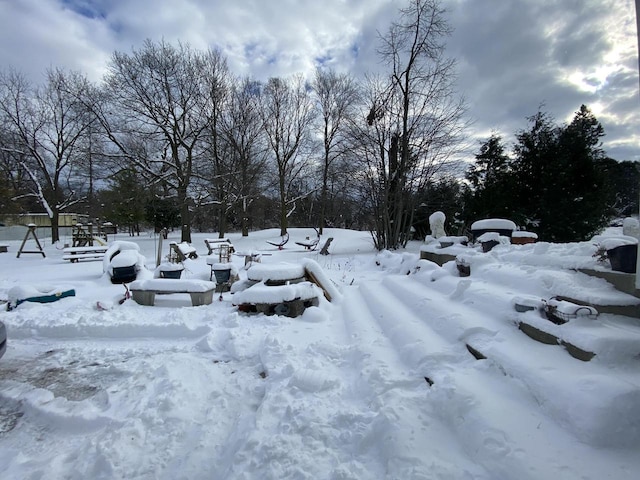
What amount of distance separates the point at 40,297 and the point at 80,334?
1584mm

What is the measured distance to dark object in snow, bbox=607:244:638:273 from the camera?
252 centimetres

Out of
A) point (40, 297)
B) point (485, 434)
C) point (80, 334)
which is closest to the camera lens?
point (485, 434)

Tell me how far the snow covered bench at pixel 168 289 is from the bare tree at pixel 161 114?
12.7 metres

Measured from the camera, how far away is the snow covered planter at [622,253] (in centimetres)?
253

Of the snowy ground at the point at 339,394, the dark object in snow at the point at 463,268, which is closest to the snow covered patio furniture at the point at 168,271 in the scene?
the snowy ground at the point at 339,394

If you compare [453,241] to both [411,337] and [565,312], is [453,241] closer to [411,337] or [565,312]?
[411,337]

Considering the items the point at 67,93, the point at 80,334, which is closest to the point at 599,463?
the point at 80,334

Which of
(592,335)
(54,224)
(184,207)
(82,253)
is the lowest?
(82,253)

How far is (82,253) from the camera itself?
1139 cm

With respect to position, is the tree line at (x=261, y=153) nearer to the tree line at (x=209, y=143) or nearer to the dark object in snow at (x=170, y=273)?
the tree line at (x=209, y=143)

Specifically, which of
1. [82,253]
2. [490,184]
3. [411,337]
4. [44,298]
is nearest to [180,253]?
[44,298]

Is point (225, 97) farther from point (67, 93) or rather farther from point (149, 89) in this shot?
point (67, 93)

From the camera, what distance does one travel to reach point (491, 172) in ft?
46.7

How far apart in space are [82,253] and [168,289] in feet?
29.6
